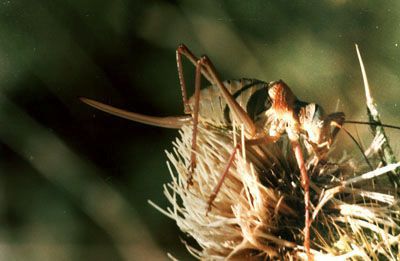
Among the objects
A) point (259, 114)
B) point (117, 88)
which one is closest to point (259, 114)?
point (259, 114)

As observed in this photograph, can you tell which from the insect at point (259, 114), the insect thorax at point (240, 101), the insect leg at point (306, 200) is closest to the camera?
the insect leg at point (306, 200)

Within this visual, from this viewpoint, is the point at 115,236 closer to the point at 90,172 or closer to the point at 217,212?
the point at 90,172

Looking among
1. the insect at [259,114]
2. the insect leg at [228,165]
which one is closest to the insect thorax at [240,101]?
the insect at [259,114]

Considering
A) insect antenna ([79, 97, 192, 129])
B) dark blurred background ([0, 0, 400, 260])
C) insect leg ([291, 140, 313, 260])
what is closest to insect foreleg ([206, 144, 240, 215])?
insect leg ([291, 140, 313, 260])

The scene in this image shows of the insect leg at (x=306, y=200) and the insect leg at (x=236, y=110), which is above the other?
the insect leg at (x=236, y=110)

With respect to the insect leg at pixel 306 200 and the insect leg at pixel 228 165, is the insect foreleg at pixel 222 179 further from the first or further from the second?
the insect leg at pixel 306 200

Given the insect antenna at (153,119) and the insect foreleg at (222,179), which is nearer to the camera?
the insect foreleg at (222,179)

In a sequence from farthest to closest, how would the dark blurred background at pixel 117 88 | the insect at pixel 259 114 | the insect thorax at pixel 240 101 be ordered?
the dark blurred background at pixel 117 88
the insect thorax at pixel 240 101
the insect at pixel 259 114
